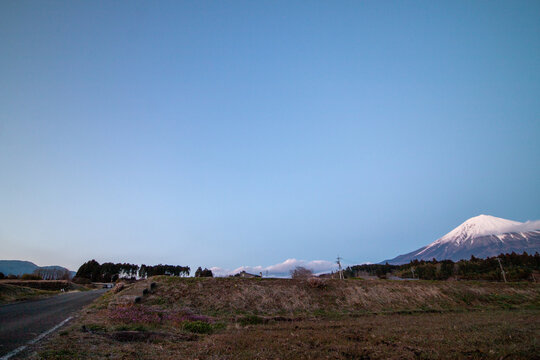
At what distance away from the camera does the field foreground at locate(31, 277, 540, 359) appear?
34.1 ft

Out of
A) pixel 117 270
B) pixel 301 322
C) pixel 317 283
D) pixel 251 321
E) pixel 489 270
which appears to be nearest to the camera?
pixel 301 322

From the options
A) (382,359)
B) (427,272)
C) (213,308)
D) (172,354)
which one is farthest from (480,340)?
(427,272)

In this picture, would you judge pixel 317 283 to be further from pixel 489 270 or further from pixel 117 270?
pixel 117 270

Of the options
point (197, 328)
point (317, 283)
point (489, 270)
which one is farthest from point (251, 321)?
point (489, 270)

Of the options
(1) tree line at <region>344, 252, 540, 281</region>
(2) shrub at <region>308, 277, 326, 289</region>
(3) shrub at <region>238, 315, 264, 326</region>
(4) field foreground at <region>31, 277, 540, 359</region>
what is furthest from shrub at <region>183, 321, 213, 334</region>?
(1) tree line at <region>344, 252, 540, 281</region>

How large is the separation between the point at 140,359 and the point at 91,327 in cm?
716

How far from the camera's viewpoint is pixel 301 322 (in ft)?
70.3

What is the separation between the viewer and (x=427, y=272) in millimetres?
125750

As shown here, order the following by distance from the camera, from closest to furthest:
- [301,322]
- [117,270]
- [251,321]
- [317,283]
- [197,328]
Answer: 1. [197,328]
2. [301,322]
3. [251,321]
4. [317,283]
5. [117,270]

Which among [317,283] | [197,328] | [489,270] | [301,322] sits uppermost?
[317,283]

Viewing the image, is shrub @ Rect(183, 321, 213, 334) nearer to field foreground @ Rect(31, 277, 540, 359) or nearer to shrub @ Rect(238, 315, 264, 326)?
field foreground @ Rect(31, 277, 540, 359)

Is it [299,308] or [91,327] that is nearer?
[91,327]

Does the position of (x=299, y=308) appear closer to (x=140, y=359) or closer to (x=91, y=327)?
(x=91, y=327)

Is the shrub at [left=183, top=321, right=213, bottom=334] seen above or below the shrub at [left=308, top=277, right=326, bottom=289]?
below
